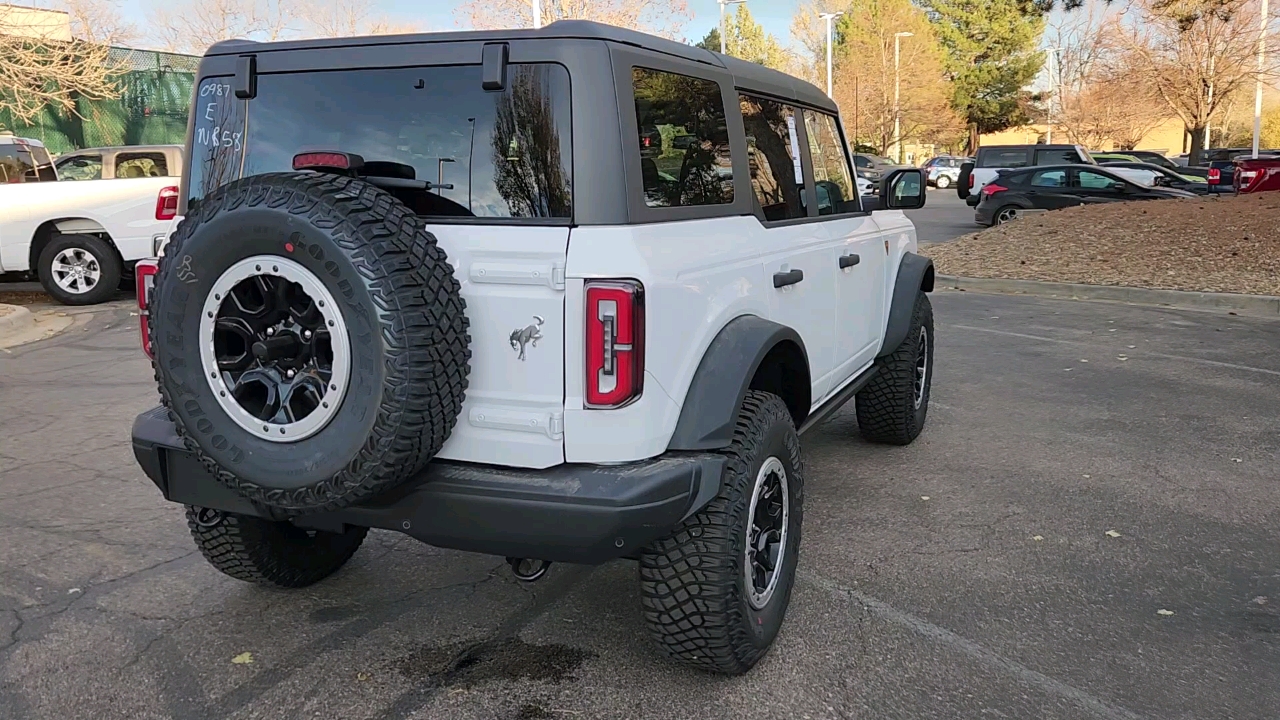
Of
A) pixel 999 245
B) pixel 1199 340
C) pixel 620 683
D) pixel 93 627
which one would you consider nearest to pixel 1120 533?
pixel 620 683

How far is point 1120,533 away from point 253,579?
11.6 ft

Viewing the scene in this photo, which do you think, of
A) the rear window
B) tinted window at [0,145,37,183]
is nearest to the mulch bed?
the rear window

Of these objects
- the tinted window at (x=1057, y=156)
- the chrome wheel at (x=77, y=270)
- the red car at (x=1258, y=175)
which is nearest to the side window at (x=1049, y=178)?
the red car at (x=1258, y=175)

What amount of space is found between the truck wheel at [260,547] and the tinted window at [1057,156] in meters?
23.4

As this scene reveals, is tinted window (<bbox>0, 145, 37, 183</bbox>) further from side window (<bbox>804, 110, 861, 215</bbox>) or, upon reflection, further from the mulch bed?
the mulch bed

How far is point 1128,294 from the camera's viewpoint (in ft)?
36.7

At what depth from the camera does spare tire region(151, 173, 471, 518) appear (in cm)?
249

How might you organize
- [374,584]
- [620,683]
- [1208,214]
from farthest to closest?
[1208,214] < [374,584] < [620,683]

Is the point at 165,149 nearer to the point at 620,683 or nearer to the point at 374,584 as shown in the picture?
the point at 374,584

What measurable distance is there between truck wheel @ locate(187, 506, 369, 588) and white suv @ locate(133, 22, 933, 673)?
42 centimetres

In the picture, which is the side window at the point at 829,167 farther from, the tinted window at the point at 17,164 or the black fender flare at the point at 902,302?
the tinted window at the point at 17,164

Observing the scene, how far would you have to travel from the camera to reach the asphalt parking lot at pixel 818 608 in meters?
3.01

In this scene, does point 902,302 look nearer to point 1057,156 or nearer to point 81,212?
point 81,212

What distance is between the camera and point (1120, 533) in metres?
4.29
